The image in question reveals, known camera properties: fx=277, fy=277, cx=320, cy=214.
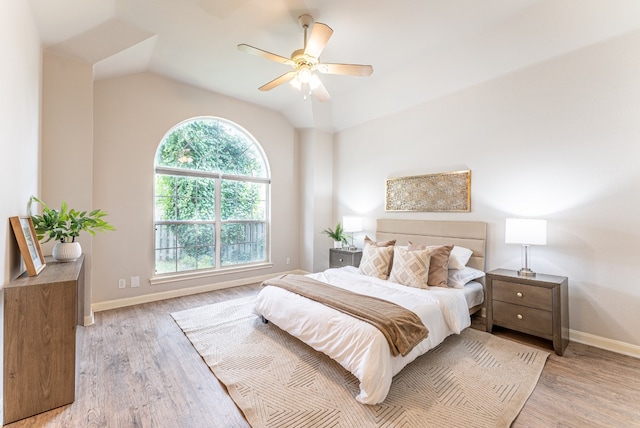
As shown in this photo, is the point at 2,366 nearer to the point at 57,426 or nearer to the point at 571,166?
the point at 57,426

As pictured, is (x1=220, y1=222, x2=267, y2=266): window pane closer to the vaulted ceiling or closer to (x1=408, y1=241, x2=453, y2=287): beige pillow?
the vaulted ceiling

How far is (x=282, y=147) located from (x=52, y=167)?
3.32m

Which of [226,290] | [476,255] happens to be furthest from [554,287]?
[226,290]

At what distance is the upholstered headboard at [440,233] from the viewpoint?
11.4 feet

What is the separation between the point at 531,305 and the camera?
2707 millimetres

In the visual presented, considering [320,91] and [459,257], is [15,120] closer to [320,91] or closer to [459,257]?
[320,91]

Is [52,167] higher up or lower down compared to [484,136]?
lower down

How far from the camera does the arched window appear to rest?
13.7 feet

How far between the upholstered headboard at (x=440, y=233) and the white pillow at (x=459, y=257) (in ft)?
0.38

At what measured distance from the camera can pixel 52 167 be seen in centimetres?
291

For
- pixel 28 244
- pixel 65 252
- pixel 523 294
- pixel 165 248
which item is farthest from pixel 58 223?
pixel 523 294

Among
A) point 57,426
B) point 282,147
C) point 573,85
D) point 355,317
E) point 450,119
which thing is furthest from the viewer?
point 282,147

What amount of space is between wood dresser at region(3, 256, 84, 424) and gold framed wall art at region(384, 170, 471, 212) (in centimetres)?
394

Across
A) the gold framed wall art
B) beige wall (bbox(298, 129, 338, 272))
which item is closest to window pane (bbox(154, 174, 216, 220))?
beige wall (bbox(298, 129, 338, 272))
